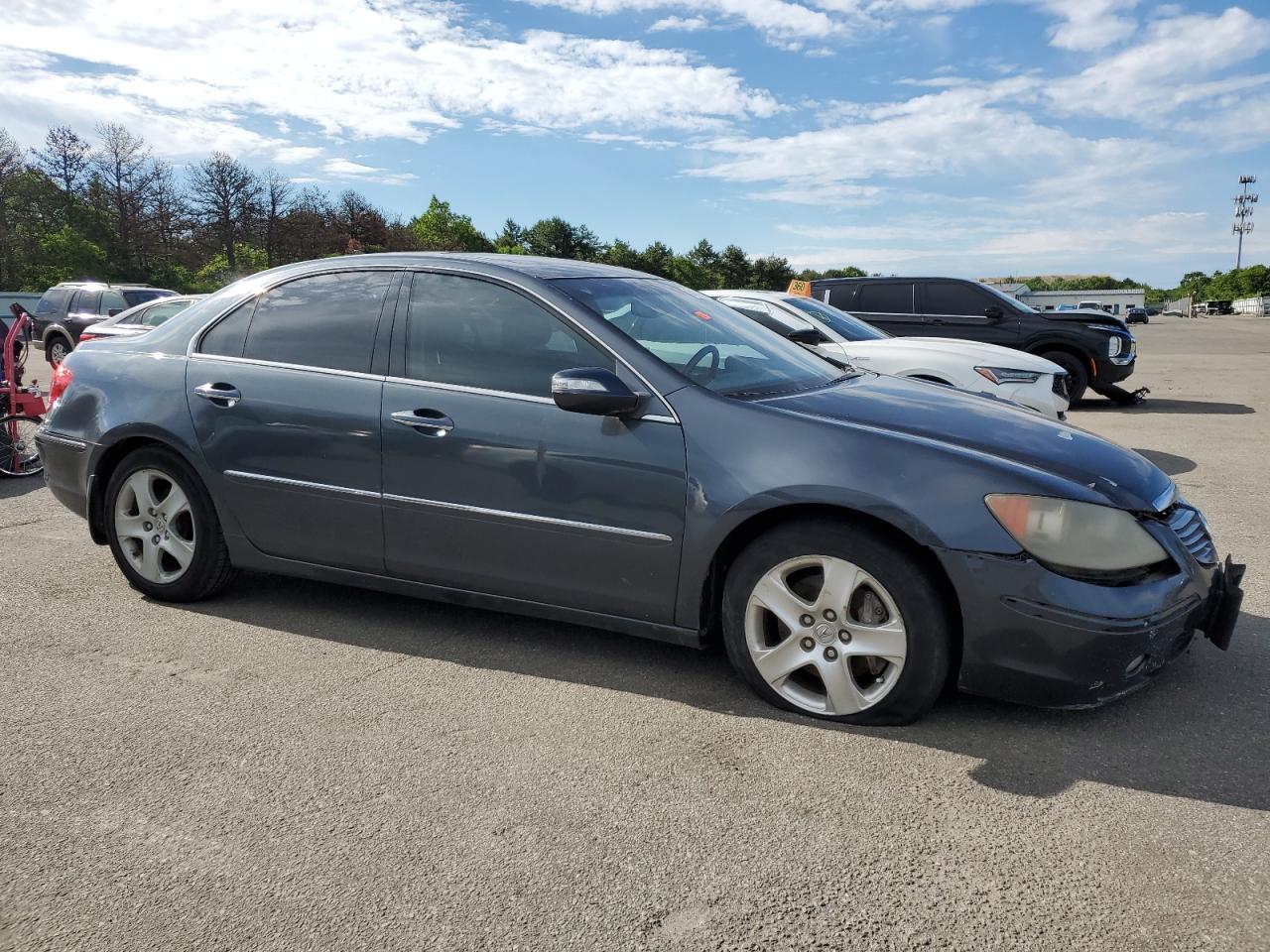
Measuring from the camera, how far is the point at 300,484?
4273mm

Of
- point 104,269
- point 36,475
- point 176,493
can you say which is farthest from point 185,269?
point 176,493

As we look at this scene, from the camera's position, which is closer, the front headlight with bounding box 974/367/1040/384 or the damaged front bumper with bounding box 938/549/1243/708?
the damaged front bumper with bounding box 938/549/1243/708

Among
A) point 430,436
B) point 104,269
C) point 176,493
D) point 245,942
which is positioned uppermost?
point 104,269

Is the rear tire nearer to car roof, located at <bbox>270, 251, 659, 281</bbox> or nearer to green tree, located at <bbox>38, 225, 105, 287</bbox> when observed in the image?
car roof, located at <bbox>270, 251, 659, 281</bbox>

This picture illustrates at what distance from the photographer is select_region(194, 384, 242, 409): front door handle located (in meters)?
4.42

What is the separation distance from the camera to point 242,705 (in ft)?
11.8

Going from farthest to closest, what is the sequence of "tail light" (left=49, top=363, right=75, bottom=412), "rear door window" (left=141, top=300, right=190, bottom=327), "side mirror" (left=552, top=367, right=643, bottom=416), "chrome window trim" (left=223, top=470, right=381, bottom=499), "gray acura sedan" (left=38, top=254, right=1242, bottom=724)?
Answer: "rear door window" (left=141, top=300, right=190, bottom=327), "tail light" (left=49, top=363, right=75, bottom=412), "chrome window trim" (left=223, top=470, right=381, bottom=499), "side mirror" (left=552, top=367, right=643, bottom=416), "gray acura sedan" (left=38, top=254, right=1242, bottom=724)

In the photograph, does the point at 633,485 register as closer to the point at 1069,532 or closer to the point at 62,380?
the point at 1069,532

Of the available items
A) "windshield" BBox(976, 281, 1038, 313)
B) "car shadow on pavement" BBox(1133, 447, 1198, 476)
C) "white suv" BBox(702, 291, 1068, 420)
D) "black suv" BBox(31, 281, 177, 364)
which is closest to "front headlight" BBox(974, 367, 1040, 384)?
"white suv" BBox(702, 291, 1068, 420)

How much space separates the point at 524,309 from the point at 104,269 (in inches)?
2370

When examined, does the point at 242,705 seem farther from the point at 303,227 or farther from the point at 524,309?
the point at 303,227

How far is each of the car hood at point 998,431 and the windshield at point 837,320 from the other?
5.79 metres

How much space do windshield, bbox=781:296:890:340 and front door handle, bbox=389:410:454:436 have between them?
6367 millimetres

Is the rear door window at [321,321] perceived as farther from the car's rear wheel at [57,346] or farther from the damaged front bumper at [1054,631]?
the car's rear wheel at [57,346]
